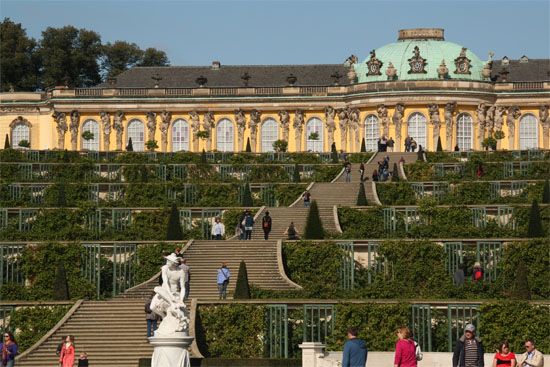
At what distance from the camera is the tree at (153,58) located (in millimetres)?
114000

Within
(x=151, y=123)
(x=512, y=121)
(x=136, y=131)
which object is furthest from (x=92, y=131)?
(x=512, y=121)

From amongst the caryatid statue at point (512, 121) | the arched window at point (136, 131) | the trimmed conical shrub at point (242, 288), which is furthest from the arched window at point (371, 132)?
the trimmed conical shrub at point (242, 288)

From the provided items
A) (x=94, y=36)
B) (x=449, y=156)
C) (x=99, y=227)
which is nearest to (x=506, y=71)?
(x=449, y=156)

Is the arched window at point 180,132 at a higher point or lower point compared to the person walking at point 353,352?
higher

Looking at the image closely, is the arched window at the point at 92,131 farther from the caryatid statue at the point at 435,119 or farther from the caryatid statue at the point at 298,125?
the caryatid statue at the point at 435,119

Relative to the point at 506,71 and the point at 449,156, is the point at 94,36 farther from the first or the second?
the point at 449,156

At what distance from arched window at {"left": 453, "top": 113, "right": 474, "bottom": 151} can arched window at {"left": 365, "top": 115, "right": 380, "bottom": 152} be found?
363cm

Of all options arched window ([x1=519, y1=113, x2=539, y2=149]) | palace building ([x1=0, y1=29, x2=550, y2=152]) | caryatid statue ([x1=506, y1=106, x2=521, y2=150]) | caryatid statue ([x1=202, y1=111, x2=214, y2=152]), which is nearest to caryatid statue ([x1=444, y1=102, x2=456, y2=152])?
palace building ([x1=0, y1=29, x2=550, y2=152])

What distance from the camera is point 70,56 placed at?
4299 inches

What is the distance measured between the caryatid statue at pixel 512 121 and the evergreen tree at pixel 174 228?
39538 mm

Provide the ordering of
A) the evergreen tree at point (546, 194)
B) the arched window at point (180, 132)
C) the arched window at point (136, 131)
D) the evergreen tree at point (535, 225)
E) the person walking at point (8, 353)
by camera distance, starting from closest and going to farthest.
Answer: the person walking at point (8, 353) → the evergreen tree at point (535, 225) → the evergreen tree at point (546, 194) → the arched window at point (180, 132) → the arched window at point (136, 131)

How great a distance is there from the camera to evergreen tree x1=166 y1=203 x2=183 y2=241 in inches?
2191

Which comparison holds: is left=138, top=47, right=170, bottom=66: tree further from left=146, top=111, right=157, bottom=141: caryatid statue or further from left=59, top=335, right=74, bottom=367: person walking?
left=59, top=335, right=74, bottom=367: person walking

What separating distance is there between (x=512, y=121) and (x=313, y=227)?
40.1 metres
